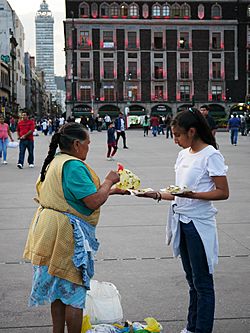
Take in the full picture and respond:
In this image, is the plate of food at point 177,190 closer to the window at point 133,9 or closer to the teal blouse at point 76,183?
the teal blouse at point 76,183

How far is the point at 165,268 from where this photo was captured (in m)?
6.06

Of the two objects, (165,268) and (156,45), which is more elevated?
(156,45)

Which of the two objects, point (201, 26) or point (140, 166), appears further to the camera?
point (201, 26)

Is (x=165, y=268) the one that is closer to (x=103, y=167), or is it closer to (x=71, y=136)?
(x=71, y=136)

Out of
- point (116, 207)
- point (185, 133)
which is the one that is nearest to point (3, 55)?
point (116, 207)

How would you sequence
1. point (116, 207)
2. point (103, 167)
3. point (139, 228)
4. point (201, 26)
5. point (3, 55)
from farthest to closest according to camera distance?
1. point (3, 55)
2. point (201, 26)
3. point (103, 167)
4. point (116, 207)
5. point (139, 228)

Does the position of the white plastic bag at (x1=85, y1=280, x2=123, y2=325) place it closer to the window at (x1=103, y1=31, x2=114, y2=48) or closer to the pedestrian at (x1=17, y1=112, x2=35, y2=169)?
the pedestrian at (x1=17, y1=112, x2=35, y2=169)

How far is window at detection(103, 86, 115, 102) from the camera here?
75.6 meters

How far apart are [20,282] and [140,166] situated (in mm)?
11692

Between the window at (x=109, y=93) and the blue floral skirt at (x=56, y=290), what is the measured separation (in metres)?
72.4

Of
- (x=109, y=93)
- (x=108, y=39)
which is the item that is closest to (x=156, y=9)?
(x=108, y=39)

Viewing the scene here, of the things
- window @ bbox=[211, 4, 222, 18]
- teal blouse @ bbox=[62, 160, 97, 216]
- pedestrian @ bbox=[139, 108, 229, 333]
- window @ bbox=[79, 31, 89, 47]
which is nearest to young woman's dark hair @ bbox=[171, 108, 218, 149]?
pedestrian @ bbox=[139, 108, 229, 333]

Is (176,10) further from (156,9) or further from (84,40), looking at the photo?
(84,40)

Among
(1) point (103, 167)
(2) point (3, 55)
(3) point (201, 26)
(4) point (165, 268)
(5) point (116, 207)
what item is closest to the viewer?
(4) point (165, 268)
